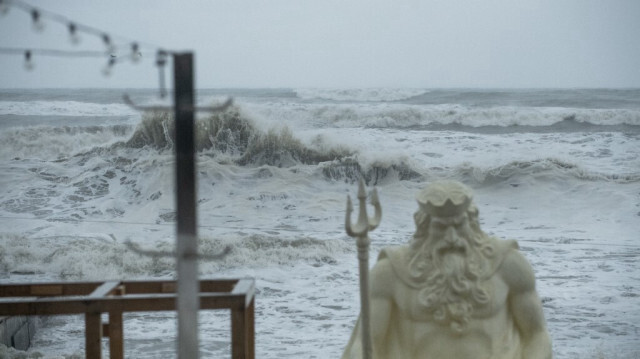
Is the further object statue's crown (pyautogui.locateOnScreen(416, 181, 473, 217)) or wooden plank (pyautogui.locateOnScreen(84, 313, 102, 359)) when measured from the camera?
wooden plank (pyautogui.locateOnScreen(84, 313, 102, 359))

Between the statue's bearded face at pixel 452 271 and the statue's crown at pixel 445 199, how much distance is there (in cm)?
2

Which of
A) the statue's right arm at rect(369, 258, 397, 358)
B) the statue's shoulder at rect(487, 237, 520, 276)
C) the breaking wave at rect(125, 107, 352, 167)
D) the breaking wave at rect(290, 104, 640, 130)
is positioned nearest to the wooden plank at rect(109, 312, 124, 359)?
the statue's right arm at rect(369, 258, 397, 358)

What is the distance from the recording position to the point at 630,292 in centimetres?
959

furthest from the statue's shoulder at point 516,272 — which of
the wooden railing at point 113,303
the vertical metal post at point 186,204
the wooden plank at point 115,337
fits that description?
the vertical metal post at point 186,204

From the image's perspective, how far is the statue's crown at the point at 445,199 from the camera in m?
3.36

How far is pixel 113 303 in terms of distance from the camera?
4.08 m

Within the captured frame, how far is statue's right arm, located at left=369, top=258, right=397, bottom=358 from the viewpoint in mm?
3498

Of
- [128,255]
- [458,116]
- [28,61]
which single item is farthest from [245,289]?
[458,116]

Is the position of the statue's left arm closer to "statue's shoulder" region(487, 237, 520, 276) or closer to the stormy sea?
"statue's shoulder" region(487, 237, 520, 276)

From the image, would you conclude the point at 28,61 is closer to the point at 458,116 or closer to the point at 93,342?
the point at 93,342

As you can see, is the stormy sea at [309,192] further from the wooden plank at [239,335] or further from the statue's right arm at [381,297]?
the statue's right arm at [381,297]

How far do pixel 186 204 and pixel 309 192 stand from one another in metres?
16.1

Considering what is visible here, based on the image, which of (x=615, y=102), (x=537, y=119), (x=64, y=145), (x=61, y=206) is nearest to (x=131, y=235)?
(x=61, y=206)

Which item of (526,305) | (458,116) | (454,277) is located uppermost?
(454,277)
